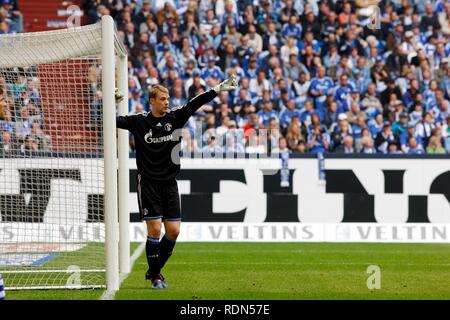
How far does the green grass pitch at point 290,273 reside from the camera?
34.0 ft

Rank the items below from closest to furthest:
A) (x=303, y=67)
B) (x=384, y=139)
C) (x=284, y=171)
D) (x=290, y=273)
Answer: (x=290, y=273)
(x=284, y=171)
(x=384, y=139)
(x=303, y=67)

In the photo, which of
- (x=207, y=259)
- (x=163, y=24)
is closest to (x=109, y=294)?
(x=207, y=259)

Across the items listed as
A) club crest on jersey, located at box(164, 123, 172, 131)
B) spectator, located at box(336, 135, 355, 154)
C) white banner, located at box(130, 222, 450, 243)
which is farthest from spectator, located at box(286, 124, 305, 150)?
club crest on jersey, located at box(164, 123, 172, 131)

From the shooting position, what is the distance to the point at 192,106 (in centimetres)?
1096

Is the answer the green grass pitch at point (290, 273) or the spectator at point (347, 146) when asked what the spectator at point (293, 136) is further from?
the green grass pitch at point (290, 273)

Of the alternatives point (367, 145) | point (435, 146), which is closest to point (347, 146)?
point (367, 145)

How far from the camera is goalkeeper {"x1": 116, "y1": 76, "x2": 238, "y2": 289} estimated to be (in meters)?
10.9

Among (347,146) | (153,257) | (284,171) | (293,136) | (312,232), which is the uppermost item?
(293,136)

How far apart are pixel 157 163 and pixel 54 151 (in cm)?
368

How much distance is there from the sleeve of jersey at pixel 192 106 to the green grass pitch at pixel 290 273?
6.31 feet

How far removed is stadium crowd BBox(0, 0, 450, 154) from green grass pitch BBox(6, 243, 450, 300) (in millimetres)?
3755

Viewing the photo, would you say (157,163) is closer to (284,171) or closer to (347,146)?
(284,171)

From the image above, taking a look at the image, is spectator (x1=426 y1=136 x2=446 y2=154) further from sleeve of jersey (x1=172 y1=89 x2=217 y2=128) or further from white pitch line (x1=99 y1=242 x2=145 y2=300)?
sleeve of jersey (x1=172 y1=89 x2=217 y2=128)

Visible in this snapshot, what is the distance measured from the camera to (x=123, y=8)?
2428 cm
